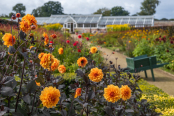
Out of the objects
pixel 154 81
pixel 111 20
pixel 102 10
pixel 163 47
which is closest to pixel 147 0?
pixel 102 10

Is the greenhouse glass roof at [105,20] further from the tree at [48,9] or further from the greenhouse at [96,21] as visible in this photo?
the tree at [48,9]

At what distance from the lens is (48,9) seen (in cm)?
5356

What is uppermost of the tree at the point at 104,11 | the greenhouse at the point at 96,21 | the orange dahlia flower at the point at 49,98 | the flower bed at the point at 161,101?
the tree at the point at 104,11

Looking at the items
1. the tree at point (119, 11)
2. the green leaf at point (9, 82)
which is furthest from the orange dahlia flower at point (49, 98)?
the tree at point (119, 11)

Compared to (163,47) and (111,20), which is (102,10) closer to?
(111,20)

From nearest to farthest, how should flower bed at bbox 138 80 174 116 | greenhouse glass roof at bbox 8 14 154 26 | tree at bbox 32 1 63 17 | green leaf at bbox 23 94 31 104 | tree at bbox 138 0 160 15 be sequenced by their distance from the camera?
green leaf at bbox 23 94 31 104
flower bed at bbox 138 80 174 116
greenhouse glass roof at bbox 8 14 154 26
tree at bbox 138 0 160 15
tree at bbox 32 1 63 17

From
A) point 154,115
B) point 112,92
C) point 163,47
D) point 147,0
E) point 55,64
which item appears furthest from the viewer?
point 147,0

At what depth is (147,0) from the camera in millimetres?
43062

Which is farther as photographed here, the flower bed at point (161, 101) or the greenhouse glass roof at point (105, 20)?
the greenhouse glass roof at point (105, 20)

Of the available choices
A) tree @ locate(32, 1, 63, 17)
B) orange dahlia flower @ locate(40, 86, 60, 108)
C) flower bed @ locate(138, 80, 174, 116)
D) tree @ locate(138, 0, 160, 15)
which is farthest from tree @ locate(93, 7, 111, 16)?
orange dahlia flower @ locate(40, 86, 60, 108)

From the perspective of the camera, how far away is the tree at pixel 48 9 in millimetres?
52650

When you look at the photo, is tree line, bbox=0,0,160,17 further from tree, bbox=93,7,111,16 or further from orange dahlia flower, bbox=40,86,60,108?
orange dahlia flower, bbox=40,86,60,108

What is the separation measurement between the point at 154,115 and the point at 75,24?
26601 millimetres

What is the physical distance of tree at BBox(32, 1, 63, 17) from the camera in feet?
173
